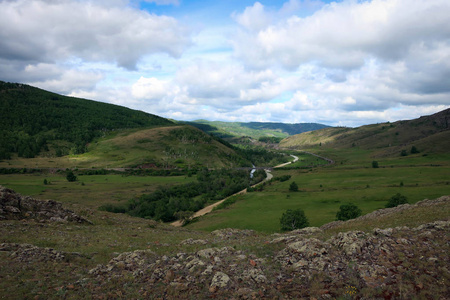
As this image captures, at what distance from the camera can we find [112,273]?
17047 millimetres

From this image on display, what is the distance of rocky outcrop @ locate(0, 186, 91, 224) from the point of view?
28.5 meters

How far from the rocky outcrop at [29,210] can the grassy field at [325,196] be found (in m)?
46.6

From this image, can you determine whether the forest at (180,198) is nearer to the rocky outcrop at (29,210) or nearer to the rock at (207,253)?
the rocky outcrop at (29,210)

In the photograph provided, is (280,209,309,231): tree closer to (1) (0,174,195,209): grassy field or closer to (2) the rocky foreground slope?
(2) the rocky foreground slope

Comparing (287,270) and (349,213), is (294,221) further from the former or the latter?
(287,270)

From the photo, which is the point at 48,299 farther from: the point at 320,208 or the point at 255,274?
the point at 320,208

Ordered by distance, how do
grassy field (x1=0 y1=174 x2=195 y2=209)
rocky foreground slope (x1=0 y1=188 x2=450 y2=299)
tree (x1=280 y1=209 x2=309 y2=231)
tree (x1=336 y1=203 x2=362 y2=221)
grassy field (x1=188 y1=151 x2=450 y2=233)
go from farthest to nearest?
grassy field (x1=0 y1=174 x2=195 y2=209) < grassy field (x1=188 y1=151 x2=450 y2=233) < tree (x1=280 y1=209 x2=309 y2=231) < tree (x1=336 y1=203 x2=362 y2=221) < rocky foreground slope (x1=0 y1=188 x2=450 y2=299)

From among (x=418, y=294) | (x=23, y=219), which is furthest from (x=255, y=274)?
(x=23, y=219)

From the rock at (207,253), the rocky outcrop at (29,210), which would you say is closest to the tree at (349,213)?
the rock at (207,253)

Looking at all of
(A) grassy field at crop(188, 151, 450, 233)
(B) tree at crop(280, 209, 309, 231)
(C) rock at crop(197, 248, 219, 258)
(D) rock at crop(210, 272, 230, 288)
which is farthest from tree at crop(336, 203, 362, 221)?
(D) rock at crop(210, 272, 230, 288)

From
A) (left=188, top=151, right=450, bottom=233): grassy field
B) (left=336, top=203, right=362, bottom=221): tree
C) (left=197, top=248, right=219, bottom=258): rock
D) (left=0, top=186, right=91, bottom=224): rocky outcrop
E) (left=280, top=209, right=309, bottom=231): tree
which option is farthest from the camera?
(left=188, top=151, right=450, bottom=233): grassy field

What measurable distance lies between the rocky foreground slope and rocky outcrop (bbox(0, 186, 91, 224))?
40.3ft

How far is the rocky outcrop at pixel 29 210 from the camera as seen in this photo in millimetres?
28484

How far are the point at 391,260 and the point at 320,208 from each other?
80.5 meters
